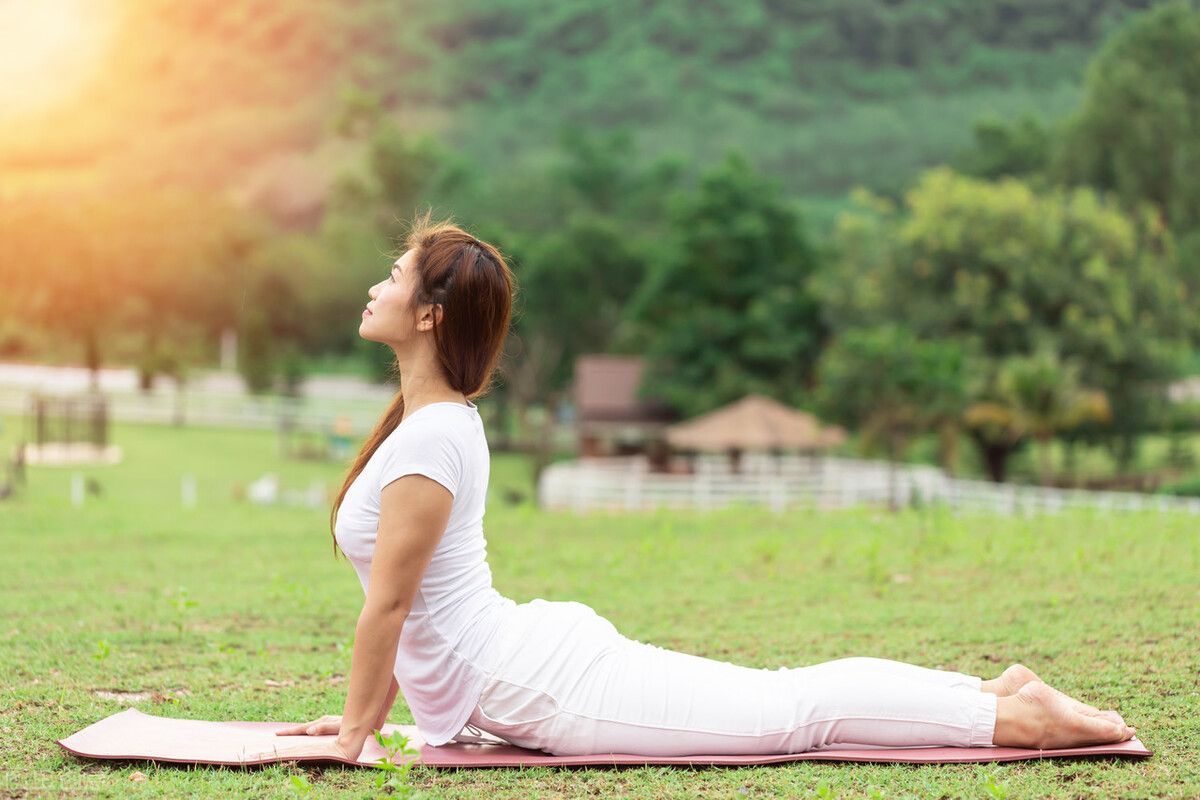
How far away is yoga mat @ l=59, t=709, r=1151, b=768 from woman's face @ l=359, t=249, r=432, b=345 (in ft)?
3.72

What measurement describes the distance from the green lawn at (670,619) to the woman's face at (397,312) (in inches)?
45.9

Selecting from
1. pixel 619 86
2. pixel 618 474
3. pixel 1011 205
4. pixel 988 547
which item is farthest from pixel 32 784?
pixel 619 86

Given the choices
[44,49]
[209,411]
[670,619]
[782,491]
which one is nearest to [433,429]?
[670,619]

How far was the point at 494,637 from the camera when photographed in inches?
131

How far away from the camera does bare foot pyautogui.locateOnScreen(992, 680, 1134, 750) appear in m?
3.44

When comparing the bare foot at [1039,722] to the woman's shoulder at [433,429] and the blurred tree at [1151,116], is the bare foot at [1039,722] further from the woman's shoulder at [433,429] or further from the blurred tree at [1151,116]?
the blurred tree at [1151,116]

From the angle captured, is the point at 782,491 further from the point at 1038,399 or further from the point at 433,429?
the point at 433,429

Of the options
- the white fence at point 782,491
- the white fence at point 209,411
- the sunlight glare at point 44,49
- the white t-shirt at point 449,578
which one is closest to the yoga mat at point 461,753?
the white t-shirt at point 449,578

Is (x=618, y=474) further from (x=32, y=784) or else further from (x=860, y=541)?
(x=32, y=784)

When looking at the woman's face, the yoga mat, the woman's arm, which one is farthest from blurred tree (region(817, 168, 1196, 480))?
the woman's arm

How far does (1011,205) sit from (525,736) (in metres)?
26.9

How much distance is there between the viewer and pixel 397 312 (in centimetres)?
338

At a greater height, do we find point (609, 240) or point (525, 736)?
point (609, 240)

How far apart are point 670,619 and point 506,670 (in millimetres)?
3093
